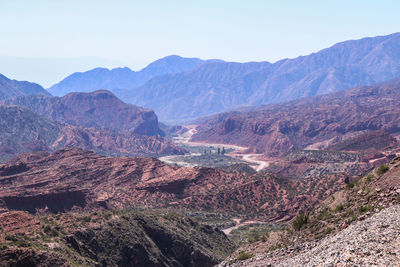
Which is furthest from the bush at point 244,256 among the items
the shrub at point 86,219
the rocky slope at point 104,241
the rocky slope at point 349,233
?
the shrub at point 86,219

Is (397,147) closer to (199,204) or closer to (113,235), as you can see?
(199,204)

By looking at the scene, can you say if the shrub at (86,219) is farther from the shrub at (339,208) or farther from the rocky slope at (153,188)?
the rocky slope at (153,188)

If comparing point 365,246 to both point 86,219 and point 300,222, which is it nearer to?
point 300,222

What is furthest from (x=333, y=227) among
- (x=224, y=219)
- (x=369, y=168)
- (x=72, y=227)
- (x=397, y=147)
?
(x=397, y=147)

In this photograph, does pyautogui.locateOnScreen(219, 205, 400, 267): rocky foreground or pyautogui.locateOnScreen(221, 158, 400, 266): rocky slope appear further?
pyautogui.locateOnScreen(221, 158, 400, 266): rocky slope

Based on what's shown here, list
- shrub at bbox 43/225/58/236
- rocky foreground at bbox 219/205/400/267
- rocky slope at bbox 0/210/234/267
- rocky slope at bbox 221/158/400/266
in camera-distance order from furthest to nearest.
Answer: shrub at bbox 43/225/58/236 → rocky slope at bbox 0/210/234/267 → rocky slope at bbox 221/158/400/266 → rocky foreground at bbox 219/205/400/267

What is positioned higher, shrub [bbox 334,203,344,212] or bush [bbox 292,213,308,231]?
shrub [bbox 334,203,344,212]

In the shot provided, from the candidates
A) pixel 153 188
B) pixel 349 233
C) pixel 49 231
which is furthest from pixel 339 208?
pixel 153 188

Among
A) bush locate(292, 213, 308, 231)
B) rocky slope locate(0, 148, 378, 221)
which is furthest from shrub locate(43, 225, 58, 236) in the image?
rocky slope locate(0, 148, 378, 221)

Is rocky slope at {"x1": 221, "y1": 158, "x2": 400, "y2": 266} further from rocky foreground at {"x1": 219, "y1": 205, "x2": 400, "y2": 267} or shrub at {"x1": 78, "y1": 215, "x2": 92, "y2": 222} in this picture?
shrub at {"x1": 78, "y1": 215, "x2": 92, "y2": 222}
